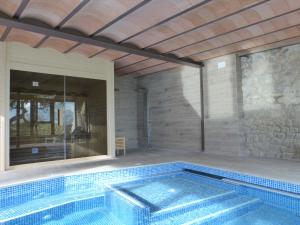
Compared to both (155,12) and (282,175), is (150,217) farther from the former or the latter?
(155,12)

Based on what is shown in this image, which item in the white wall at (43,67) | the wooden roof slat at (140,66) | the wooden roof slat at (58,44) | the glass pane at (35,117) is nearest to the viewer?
the white wall at (43,67)

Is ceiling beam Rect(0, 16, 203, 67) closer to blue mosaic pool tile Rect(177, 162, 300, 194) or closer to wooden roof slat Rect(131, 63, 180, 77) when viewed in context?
wooden roof slat Rect(131, 63, 180, 77)

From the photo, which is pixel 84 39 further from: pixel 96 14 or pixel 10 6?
pixel 10 6

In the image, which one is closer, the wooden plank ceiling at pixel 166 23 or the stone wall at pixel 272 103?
the wooden plank ceiling at pixel 166 23

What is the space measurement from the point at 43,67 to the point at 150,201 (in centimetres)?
420

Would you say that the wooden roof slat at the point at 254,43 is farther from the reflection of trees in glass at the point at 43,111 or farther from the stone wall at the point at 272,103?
the reflection of trees in glass at the point at 43,111

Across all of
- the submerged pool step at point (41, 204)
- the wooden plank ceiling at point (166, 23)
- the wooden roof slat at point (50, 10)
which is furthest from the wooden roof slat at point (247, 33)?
the submerged pool step at point (41, 204)

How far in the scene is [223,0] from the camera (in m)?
4.07

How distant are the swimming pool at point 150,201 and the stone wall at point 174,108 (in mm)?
3057

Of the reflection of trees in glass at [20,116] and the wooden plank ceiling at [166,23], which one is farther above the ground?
the wooden plank ceiling at [166,23]

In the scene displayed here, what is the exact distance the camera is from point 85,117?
6.71m

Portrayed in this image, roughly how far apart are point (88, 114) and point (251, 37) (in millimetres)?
4544

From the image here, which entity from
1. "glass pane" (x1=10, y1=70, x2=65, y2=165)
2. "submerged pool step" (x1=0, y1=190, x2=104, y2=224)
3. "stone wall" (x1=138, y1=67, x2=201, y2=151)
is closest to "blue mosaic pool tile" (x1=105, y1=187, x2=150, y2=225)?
"submerged pool step" (x1=0, y1=190, x2=104, y2=224)

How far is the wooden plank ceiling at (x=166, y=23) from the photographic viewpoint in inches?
162
